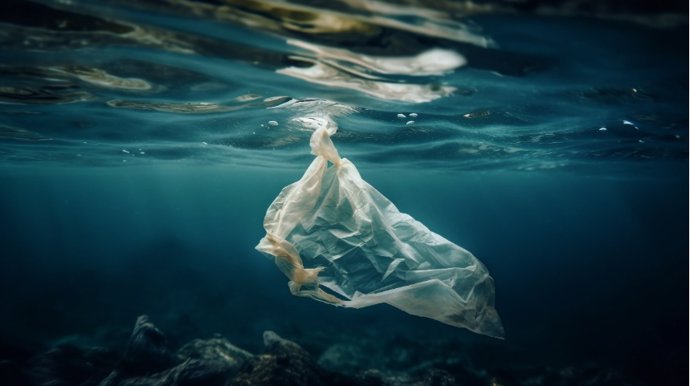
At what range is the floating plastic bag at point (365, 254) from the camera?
209 inches

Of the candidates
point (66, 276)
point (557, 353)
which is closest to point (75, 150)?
point (66, 276)

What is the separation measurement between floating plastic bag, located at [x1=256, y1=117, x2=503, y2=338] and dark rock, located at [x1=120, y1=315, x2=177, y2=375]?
8.74 m

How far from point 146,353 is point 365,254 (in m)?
9.58

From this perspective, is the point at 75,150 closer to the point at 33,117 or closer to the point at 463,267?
the point at 33,117

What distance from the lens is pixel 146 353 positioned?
11578mm

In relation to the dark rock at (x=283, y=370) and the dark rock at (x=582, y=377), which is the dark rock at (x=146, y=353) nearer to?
the dark rock at (x=283, y=370)

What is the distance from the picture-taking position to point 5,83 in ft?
30.2

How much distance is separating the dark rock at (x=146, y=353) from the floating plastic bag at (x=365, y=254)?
8.74 meters

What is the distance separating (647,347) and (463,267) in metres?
19.5

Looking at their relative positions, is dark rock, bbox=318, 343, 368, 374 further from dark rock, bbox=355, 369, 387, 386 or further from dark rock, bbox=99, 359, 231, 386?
dark rock, bbox=99, 359, 231, 386

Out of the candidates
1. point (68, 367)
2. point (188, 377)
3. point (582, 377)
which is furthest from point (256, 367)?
point (582, 377)

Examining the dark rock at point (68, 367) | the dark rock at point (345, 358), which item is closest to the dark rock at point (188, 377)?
the dark rock at point (68, 367)

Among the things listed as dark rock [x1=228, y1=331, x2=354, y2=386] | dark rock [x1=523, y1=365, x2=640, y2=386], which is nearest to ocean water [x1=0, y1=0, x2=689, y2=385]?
dark rock [x1=523, y1=365, x2=640, y2=386]

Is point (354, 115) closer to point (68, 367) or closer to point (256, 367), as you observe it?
point (256, 367)
